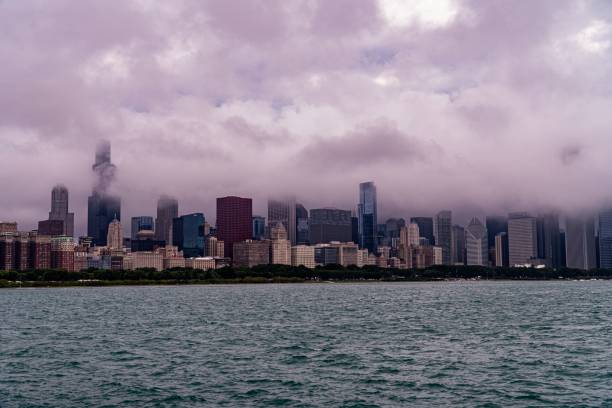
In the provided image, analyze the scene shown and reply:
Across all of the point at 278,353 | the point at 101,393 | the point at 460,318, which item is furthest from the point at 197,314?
the point at 101,393

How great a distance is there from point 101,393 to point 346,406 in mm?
18475

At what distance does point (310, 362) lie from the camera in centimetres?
6538

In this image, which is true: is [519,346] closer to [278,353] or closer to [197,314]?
[278,353]

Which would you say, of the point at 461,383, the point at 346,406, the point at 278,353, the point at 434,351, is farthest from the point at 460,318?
the point at 346,406

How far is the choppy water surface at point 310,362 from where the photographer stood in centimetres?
5081

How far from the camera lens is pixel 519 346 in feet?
247

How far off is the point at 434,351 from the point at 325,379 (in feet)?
61.7

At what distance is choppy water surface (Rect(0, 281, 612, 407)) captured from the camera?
167 feet

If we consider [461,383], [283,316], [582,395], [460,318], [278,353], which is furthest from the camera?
[283,316]

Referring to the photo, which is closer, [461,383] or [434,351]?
[461,383]

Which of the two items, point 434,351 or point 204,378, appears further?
point 434,351

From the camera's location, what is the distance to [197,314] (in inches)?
4951

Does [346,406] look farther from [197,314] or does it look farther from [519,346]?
[197,314]

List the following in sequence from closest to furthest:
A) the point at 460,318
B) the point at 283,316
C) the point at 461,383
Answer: the point at 461,383
the point at 460,318
the point at 283,316
